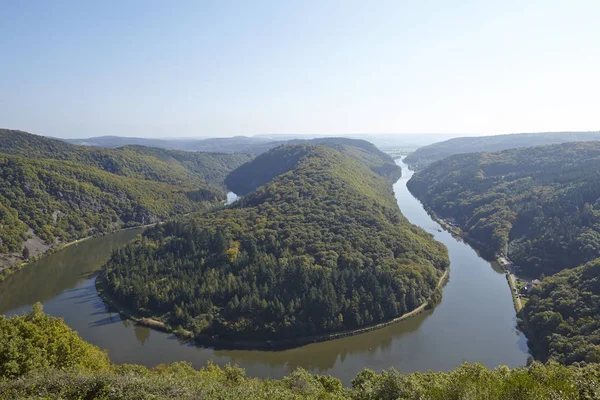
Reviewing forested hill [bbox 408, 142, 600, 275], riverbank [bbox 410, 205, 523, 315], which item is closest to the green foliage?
riverbank [bbox 410, 205, 523, 315]

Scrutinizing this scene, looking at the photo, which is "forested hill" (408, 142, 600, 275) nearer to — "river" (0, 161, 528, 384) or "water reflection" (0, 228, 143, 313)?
"river" (0, 161, 528, 384)

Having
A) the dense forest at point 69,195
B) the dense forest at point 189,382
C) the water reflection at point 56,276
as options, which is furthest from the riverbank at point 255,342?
the dense forest at point 69,195

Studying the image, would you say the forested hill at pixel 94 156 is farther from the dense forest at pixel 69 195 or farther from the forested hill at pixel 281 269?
the forested hill at pixel 281 269

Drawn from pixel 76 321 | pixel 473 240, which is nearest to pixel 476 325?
pixel 473 240

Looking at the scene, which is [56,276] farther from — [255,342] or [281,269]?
[255,342]

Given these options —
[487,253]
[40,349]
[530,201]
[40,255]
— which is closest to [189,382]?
[40,349]
